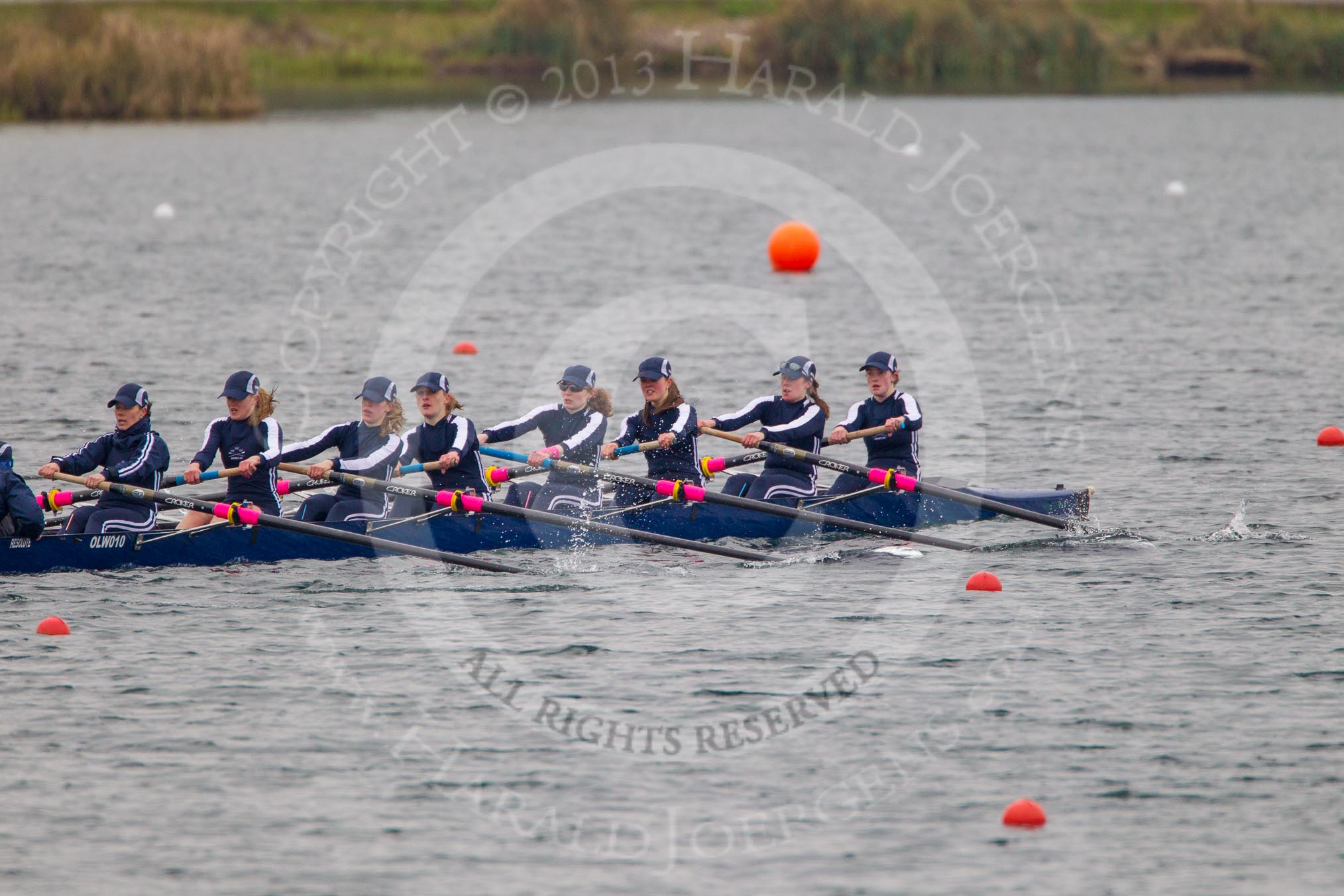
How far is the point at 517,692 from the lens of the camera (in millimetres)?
13586

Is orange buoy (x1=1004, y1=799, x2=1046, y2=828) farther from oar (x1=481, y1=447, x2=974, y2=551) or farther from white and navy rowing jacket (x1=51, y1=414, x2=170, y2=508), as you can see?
white and navy rowing jacket (x1=51, y1=414, x2=170, y2=508)

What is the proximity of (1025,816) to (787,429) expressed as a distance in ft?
24.8

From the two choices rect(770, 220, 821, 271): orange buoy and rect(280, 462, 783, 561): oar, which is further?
rect(770, 220, 821, 271): orange buoy

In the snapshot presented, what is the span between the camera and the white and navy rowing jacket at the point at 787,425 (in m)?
18.1

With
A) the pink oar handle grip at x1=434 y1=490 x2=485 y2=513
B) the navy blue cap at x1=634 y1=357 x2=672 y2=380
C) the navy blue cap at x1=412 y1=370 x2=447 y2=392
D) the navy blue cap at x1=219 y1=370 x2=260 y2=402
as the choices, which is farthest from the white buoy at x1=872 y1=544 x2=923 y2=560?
the navy blue cap at x1=219 y1=370 x2=260 y2=402

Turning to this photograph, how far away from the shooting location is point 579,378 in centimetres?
1762

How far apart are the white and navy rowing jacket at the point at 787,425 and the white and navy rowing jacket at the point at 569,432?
134cm

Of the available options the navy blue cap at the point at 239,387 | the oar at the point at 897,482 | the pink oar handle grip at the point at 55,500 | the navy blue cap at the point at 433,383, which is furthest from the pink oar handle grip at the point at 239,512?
the oar at the point at 897,482

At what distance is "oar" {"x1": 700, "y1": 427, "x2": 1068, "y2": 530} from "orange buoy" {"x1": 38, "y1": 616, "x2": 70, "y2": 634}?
6633 mm

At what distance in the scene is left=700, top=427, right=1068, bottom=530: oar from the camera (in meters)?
17.6

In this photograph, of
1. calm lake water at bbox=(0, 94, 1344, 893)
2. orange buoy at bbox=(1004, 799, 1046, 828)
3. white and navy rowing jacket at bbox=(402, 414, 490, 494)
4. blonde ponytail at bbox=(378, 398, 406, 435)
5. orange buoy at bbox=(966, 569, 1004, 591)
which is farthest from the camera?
white and navy rowing jacket at bbox=(402, 414, 490, 494)

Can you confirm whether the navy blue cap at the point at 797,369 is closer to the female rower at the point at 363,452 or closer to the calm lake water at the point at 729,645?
the calm lake water at the point at 729,645

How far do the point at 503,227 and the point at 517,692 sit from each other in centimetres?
3194

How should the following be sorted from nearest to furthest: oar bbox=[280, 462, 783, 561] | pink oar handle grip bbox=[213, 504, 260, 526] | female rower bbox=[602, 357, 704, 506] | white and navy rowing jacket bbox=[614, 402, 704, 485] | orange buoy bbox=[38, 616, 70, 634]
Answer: orange buoy bbox=[38, 616, 70, 634]
pink oar handle grip bbox=[213, 504, 260, 526]
oar bbox=[280, 462, 783, 561]
female rower bbox=[602, 357, 704, 506]
white and navy rowing jacket bbox=[614, 402, 704, 485]
